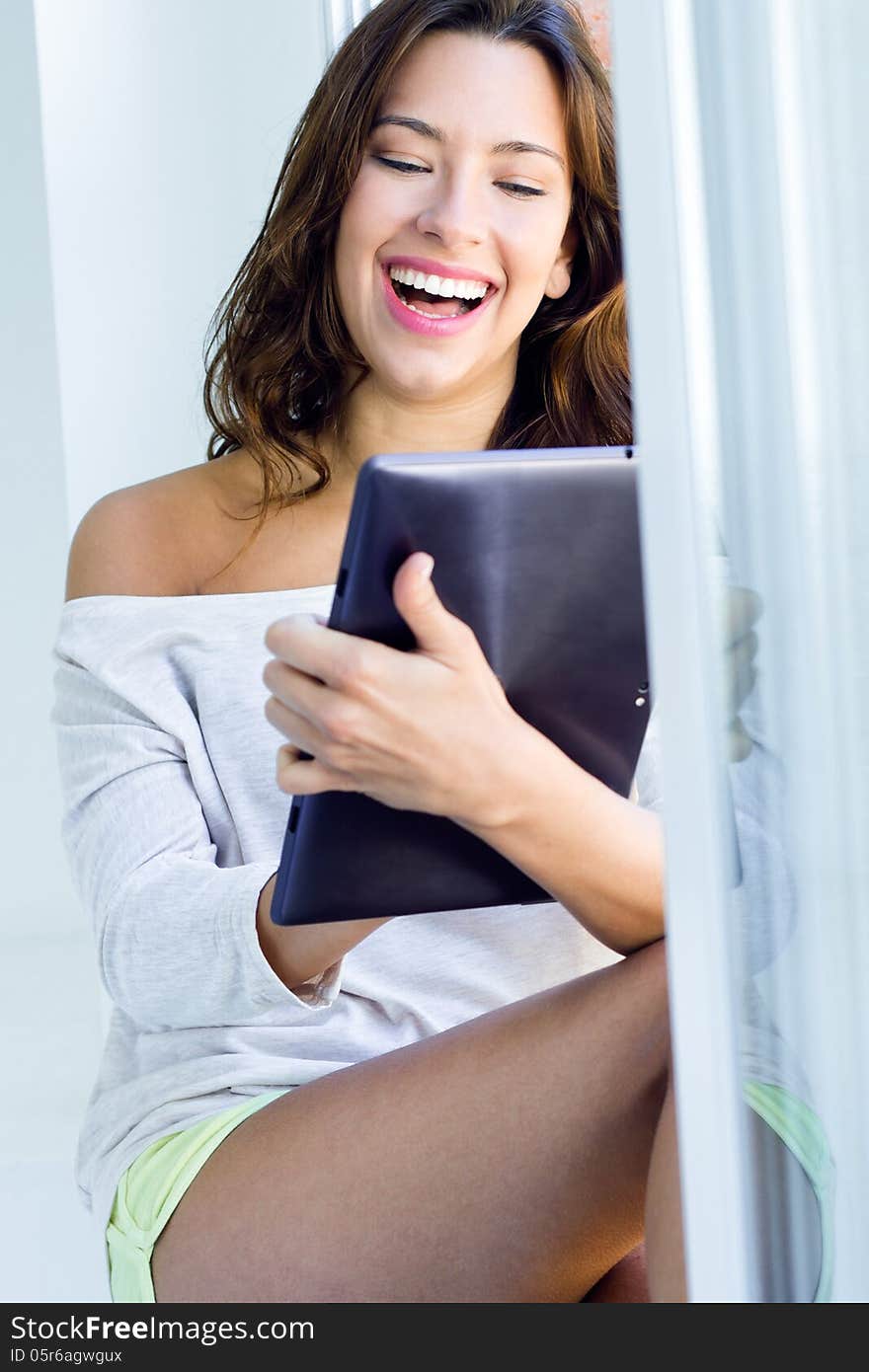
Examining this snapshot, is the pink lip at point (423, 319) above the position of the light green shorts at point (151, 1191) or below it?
above

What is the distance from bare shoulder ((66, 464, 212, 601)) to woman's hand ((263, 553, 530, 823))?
47 cm

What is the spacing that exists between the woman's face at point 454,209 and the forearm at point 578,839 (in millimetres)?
558

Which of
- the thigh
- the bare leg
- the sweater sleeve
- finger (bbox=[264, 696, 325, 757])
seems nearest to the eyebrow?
the sweater sleeve

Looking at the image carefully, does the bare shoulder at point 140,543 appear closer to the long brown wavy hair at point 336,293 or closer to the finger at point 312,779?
the long brown wavy hair at point 336,293

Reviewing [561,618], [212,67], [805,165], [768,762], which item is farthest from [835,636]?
[212,67]

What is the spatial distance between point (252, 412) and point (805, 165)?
3.02 feet

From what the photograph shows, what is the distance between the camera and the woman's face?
136 centimetres

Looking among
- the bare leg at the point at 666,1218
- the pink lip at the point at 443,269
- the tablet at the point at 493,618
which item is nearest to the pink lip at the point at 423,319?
the pink lip at the point at 443,269

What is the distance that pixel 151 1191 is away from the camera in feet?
3.49

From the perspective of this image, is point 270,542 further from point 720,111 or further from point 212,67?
point 212,67

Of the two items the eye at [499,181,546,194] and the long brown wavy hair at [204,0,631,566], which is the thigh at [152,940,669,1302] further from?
the eye at [499,181,546,194]

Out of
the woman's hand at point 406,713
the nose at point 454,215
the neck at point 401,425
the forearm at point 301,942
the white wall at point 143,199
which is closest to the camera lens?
the woman's hand at point 406,713

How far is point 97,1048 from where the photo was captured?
2.72m

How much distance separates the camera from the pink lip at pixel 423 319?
1.38m
